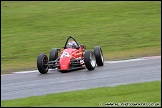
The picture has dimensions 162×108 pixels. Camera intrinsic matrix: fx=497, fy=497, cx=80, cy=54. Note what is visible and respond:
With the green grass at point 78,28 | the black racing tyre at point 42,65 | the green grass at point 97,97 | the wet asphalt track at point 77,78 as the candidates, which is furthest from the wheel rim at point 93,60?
the green grass at point 97,97

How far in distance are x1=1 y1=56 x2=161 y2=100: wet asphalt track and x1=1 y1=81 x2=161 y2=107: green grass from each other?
3.07ft

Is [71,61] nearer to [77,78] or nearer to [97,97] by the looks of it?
[77,78]

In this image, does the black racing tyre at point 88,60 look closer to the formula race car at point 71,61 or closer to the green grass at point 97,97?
the formula race car at point 71,61

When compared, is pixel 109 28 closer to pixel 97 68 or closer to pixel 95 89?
pixel 97 68

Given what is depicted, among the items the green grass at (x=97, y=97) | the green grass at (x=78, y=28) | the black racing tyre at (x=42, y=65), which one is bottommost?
the green grass at (x=97, y=97)

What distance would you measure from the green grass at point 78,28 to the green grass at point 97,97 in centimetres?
709

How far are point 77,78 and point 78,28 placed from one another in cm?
1595

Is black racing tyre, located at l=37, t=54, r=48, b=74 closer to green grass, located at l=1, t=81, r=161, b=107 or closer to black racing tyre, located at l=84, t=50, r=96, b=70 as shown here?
black racing tyre, located at l=84, t=50, r=96, b=70

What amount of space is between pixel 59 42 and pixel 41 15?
32.4 feet

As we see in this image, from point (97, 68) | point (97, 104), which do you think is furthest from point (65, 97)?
point (97, 68)

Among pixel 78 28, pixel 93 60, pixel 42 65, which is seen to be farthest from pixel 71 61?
pixel 78 28

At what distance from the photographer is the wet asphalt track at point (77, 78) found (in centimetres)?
1311

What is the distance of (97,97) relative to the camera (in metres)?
11.0

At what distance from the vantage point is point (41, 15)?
3612cm
